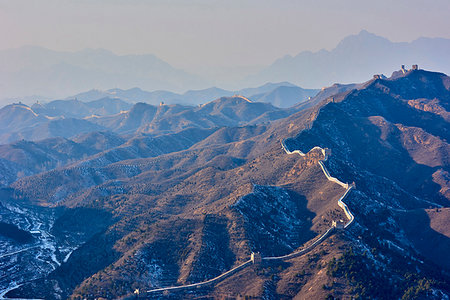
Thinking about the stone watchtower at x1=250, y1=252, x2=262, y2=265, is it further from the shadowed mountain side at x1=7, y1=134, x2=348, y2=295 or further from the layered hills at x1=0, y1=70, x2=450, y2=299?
the shadowed mountain side at x1=7, y1=134, x2=348, y2=295

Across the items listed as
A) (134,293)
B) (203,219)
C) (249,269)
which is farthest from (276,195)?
(134,293)

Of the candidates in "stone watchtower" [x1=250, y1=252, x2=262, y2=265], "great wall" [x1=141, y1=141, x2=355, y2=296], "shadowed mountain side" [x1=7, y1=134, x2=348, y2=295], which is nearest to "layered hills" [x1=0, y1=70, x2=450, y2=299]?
"shadowed mountain side" [x1=7, y1=134, x2=348, y2=295]

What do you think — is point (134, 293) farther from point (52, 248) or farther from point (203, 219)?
point (52, 248)

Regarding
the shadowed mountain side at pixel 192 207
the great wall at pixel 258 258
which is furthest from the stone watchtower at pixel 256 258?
the shadowed mountain side at pixel 192 207

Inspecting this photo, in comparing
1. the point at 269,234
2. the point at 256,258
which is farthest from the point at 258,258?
the point at 269,234

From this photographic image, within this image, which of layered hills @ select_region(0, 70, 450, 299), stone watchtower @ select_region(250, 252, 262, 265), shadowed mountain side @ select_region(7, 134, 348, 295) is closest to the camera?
layered hills @ select_region(0, 70, 450, 299)

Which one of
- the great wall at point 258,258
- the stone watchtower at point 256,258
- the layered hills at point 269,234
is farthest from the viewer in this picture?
the stone watchtower at point 256,258

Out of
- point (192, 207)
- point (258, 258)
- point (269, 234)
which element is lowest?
point (192, 207)

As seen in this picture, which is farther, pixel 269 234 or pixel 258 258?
pixel 269 234

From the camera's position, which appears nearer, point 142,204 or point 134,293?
point 134,293

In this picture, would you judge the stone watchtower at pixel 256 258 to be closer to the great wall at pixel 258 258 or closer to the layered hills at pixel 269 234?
the great wall at pixel 258 258

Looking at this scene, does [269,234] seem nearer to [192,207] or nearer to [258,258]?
[258,258]
